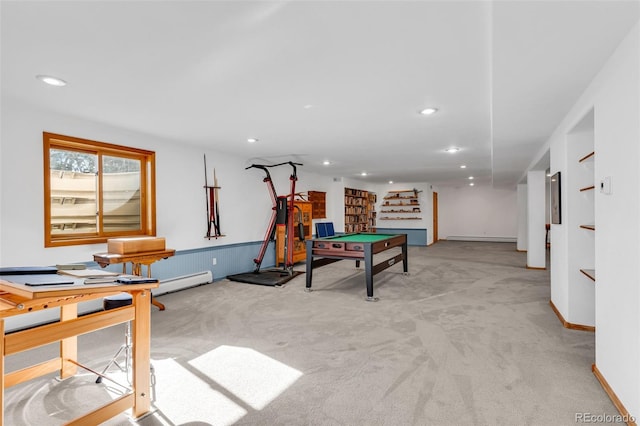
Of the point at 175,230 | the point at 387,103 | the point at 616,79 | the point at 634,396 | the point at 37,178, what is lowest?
the point at 634,396

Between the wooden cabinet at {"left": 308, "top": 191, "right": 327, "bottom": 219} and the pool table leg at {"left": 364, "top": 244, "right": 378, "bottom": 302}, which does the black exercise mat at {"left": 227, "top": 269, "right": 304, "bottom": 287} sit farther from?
the wooden cabinet at {"left": 308, "top": 191, "right": 327, "bottom": 219}

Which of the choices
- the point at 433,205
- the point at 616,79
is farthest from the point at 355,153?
the point at 433,205

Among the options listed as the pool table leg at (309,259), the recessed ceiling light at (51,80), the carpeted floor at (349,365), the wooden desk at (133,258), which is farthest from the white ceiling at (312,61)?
the carpeted floor at (349,365)

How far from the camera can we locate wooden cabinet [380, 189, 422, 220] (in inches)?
476

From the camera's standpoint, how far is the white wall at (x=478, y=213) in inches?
506

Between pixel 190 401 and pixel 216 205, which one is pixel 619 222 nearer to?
pixel 190 401

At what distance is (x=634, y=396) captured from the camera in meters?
1.77

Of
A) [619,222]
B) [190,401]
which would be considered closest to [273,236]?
[190,401]

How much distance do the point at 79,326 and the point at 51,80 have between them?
218 centimetres

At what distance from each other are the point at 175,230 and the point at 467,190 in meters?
11.8

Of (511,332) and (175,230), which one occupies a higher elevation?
(175,230)

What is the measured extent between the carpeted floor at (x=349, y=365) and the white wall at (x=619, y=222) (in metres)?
0.31

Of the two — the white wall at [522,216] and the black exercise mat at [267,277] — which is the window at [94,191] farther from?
the white wall at [522,216]

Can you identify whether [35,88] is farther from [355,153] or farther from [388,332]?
[355,153]
